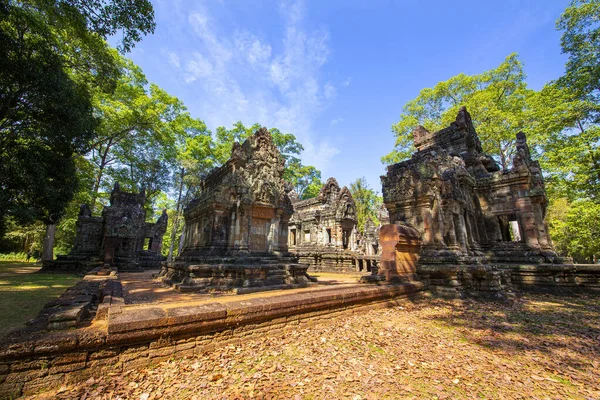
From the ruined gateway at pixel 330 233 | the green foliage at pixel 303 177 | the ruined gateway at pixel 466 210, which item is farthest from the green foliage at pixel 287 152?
the ruined gateway at pixel 466 210

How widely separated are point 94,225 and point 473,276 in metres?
23.5

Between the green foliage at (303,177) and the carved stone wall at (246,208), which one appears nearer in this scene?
the carved stone wall at (246,208)

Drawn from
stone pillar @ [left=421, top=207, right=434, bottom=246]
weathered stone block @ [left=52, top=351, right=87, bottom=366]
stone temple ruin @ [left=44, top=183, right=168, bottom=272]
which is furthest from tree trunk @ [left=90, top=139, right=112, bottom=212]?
stone pillar @ [left=421, top=207, right=434, bottom=246]

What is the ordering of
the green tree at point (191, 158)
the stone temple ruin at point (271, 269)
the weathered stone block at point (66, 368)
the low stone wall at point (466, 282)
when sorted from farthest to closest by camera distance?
the green tree at point (191, 158)
the low stone wall at point (466, 282)
the stone temple ruin at point (271, 269)
the weathered stone block at point (66, 368)

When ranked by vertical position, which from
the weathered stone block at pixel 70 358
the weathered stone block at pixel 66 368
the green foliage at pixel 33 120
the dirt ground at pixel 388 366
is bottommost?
the dirt ground at pixel 388 366

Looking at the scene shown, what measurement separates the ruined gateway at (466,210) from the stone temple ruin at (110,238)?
17795 millimetres

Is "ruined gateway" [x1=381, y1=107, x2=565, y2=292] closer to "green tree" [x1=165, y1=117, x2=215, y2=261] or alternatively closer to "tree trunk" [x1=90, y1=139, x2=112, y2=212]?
"green tree" [x1=165, y1=117, x2=215, y2=261]

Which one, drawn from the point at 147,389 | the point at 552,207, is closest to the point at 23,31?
the point at 147,389

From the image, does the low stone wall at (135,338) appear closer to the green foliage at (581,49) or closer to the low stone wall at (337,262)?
the low stone wall at (337,262)

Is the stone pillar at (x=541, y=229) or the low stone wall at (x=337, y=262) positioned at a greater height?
the stone pillar at (x=541, y=229)

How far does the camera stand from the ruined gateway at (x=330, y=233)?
63.3 ft

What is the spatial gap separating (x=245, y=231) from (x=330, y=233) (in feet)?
39.9

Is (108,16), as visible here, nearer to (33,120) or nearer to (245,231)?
(33,120)

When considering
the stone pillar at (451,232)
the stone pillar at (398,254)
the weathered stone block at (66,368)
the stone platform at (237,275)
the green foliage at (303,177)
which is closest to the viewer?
the weathered stone block at (66,368)
